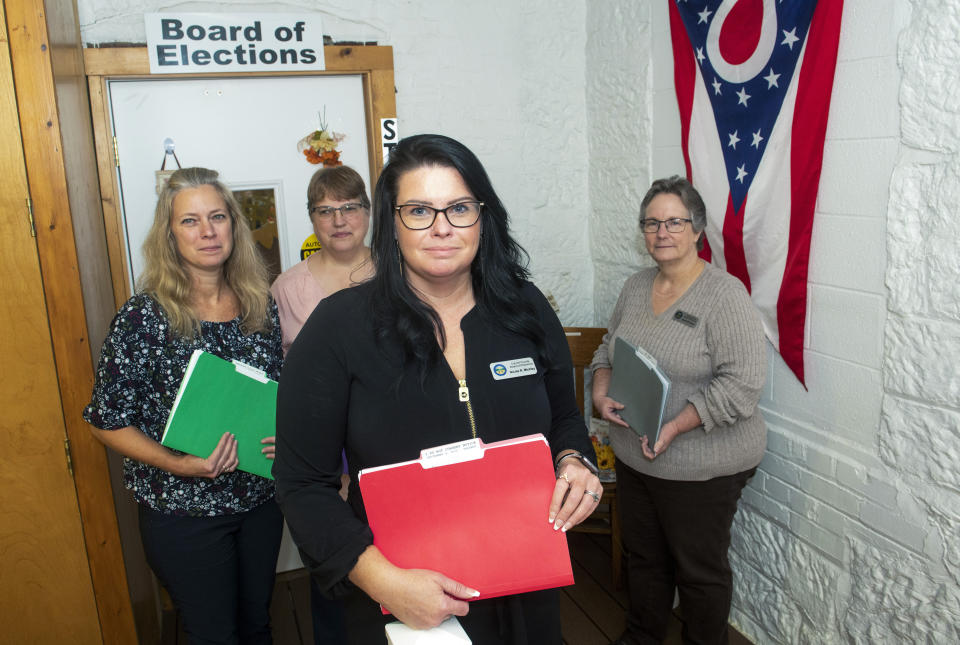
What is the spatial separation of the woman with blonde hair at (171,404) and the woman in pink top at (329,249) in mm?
367

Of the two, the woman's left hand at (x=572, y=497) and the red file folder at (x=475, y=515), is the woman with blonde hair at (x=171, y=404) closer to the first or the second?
the red file folder at (x=475, y=515)

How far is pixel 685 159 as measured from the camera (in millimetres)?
2623

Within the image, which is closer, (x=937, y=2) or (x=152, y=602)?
(x=937, y=2)

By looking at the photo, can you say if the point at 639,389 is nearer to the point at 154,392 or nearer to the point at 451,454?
the point at 451,454

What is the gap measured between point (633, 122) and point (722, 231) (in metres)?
0.83

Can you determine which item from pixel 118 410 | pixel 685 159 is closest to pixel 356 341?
pixel 118 410

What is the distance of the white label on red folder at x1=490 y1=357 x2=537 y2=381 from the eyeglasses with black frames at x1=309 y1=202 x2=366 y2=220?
128 centimetres

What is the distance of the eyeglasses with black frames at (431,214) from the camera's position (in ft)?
3.88

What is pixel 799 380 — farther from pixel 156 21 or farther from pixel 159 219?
pixel 156 21

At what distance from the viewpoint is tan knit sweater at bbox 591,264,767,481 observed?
6.67 ft

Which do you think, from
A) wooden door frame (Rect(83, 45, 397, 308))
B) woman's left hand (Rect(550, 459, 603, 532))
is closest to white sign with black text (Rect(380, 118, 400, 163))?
wooden door frame (Rect(83, 45, 397, 308))

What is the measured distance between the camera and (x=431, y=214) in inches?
46.6

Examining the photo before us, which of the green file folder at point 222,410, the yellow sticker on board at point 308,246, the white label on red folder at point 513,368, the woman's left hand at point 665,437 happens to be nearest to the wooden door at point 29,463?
the green file folder at point 222,410

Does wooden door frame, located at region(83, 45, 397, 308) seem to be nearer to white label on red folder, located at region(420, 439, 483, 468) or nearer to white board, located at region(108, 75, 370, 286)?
white board, located at region(108, 75, 370, 286)
